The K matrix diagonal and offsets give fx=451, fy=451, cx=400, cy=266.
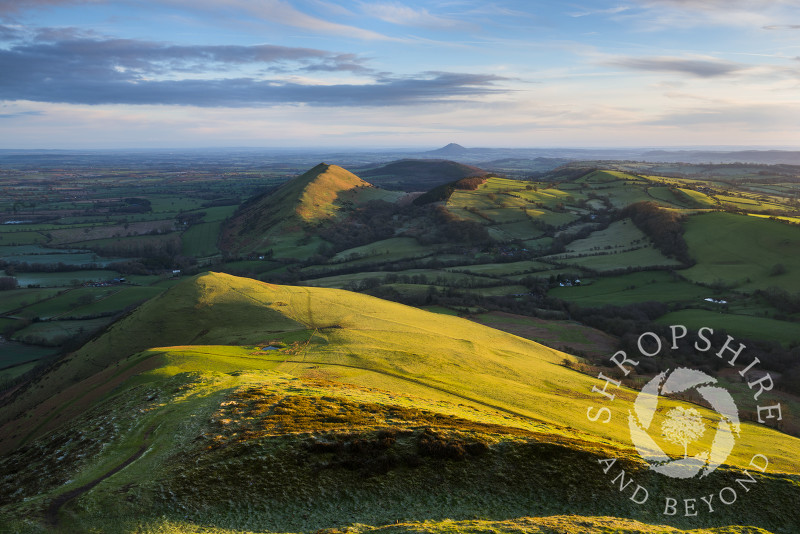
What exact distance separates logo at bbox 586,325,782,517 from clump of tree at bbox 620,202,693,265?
226 ft

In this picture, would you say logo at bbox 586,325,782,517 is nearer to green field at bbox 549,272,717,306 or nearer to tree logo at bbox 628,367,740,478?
tree logo at bbox 628,367,740,478

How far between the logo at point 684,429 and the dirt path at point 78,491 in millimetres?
30031

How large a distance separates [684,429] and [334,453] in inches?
1384

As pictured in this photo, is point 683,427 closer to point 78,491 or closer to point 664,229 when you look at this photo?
point 78,491

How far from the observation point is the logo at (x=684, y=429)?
26.7 metres

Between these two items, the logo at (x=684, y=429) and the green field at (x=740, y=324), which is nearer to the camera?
the logo at (x=684, y=429)

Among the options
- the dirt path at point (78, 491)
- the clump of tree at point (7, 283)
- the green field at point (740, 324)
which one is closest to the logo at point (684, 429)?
the green field at point (740, 324)

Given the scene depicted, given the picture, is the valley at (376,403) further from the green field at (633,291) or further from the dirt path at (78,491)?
the green field at (633,291)

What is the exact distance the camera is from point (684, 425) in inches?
1772

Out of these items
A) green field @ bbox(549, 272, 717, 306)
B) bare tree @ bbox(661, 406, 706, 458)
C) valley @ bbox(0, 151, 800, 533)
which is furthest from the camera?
green field @ bbox(549, 272, 717, 306)

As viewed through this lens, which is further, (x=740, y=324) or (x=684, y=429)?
(x=740, y=324)

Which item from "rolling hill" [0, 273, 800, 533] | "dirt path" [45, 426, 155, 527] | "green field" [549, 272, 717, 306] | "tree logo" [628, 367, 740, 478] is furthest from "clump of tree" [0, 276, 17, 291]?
"tree logo" [628, 367, 740, 478]

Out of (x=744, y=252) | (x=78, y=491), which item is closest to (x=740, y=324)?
(x=744, y=252)

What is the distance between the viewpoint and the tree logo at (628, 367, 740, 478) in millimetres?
29062
